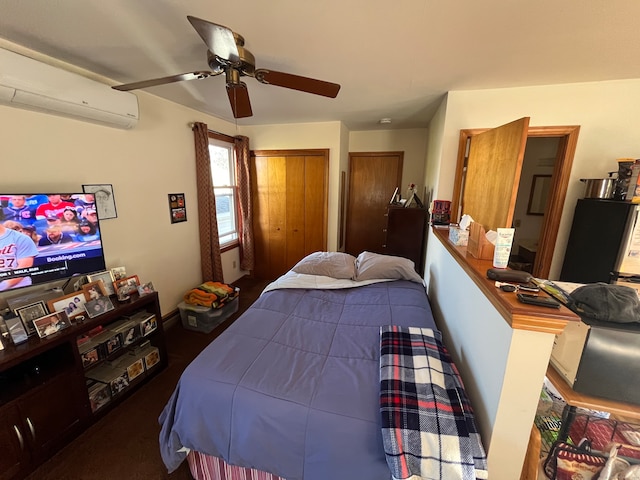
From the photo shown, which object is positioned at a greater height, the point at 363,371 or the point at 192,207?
the point at 192,207

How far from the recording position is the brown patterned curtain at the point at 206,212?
2.93m

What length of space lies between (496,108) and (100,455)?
3.87m

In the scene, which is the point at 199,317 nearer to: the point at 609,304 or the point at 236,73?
the point at 236,73

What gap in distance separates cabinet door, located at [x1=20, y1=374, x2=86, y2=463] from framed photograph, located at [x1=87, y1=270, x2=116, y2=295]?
63 centimetres

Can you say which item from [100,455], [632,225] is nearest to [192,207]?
[100,455]

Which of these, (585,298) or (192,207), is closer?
(585,298)

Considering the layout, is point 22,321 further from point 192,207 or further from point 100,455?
point 192,207

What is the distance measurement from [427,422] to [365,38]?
1.92m

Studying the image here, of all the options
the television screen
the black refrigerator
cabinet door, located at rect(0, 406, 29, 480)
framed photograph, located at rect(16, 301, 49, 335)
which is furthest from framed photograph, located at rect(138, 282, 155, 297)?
the black refrigerator

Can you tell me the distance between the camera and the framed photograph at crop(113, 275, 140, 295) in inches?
76.5

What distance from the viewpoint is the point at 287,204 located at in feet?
12.5

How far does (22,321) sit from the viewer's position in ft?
4.70

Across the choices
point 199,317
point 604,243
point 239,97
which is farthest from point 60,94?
point 604,243

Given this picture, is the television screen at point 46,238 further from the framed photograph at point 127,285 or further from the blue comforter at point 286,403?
the blue comforter at point 286,403
